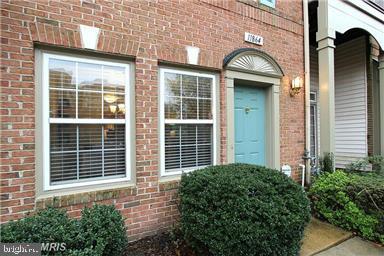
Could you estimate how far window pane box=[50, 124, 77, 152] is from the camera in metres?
2.84

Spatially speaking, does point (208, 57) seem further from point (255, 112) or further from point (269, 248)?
point (269, 248)

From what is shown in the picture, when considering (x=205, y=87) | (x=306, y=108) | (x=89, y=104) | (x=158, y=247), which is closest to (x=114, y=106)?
(x=89, y=104)

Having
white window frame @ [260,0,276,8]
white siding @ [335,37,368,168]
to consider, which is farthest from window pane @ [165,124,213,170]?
white siding @ [335,37,368,168]

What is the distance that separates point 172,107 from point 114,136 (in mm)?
960

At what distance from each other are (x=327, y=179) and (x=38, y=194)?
14.7ft

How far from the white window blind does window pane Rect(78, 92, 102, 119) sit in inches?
36.3

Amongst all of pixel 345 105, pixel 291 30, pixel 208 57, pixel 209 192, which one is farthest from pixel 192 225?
pixel 345 105

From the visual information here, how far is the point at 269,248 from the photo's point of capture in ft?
8.49

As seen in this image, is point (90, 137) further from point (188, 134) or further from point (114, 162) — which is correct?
point (188, 134)

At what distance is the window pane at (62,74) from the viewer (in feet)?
9.32

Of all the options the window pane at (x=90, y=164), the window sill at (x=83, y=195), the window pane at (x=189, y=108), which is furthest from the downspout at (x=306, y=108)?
the window pane at (x=90, y=164)

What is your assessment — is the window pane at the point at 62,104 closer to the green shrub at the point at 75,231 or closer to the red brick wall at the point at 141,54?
the red brick wall at the point at 141,54

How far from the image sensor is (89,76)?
3.08 m

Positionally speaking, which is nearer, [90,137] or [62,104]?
[62,104]
